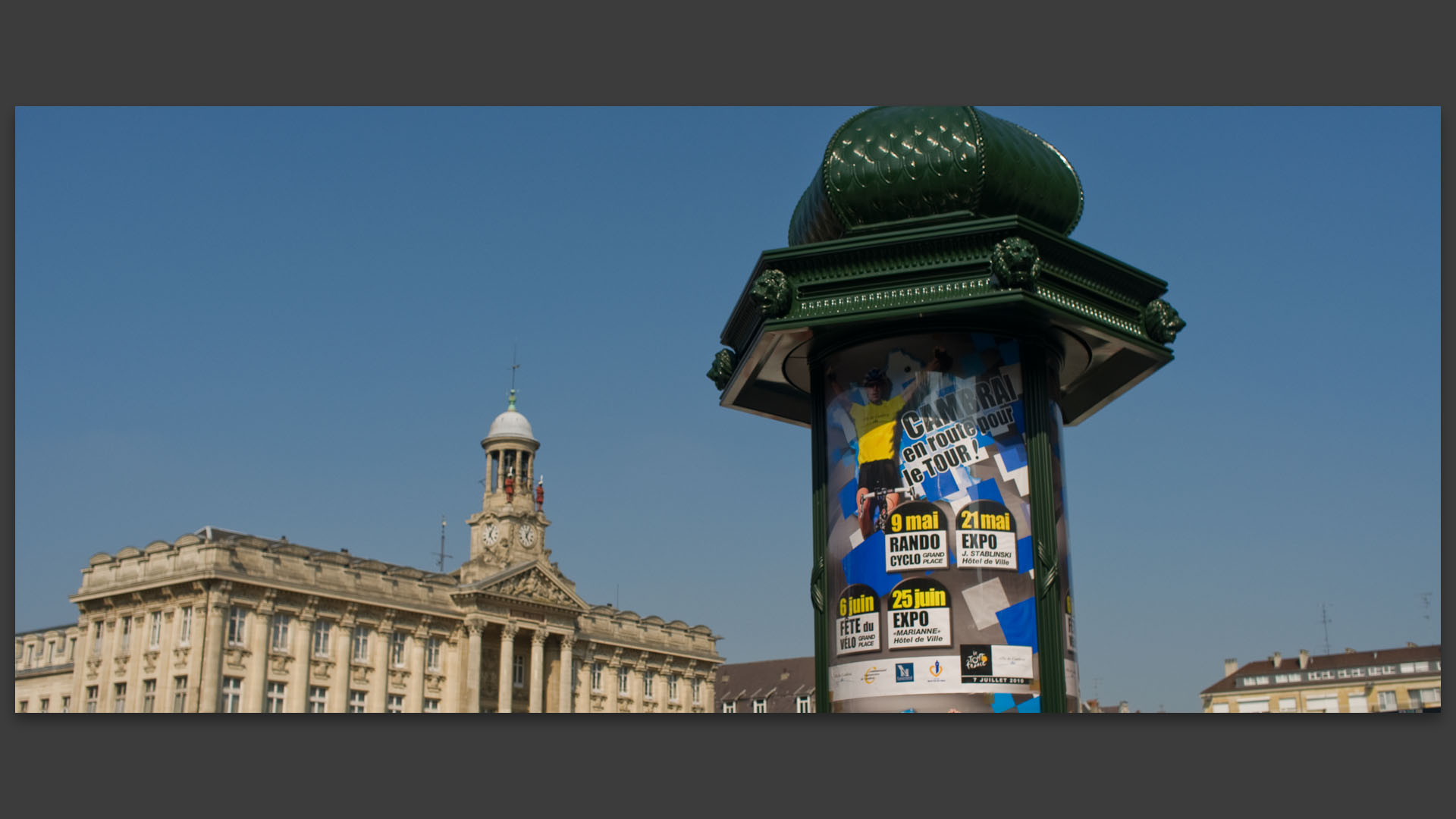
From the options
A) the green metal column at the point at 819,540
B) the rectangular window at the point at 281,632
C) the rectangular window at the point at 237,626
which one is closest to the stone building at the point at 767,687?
the rectangular window at the point at 281,632

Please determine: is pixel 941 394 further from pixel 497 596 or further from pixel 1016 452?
pixel 497 596

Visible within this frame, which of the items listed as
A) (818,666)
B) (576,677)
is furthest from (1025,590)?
(576,677)

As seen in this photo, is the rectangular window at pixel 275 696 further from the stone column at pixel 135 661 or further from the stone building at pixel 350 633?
the stone column at pixel 135 661

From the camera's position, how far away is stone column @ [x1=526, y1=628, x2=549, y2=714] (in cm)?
8306

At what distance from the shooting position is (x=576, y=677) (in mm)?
87625

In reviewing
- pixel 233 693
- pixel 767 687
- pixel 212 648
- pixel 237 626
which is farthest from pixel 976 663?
pixel 767 687

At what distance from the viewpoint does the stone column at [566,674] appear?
8494cm

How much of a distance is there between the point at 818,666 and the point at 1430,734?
7530mm

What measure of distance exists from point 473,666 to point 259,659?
14.3 metres

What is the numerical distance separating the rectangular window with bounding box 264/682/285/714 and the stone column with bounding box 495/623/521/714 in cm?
1462

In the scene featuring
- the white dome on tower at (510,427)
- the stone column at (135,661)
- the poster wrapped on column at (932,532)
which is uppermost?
the white dome on tower at (510,427)

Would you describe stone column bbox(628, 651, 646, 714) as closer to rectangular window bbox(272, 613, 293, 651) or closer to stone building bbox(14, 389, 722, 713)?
stone building bbox(14, 389, 722, 713)

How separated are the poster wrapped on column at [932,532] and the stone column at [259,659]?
5419 centimetres

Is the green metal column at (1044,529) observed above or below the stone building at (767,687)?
below
